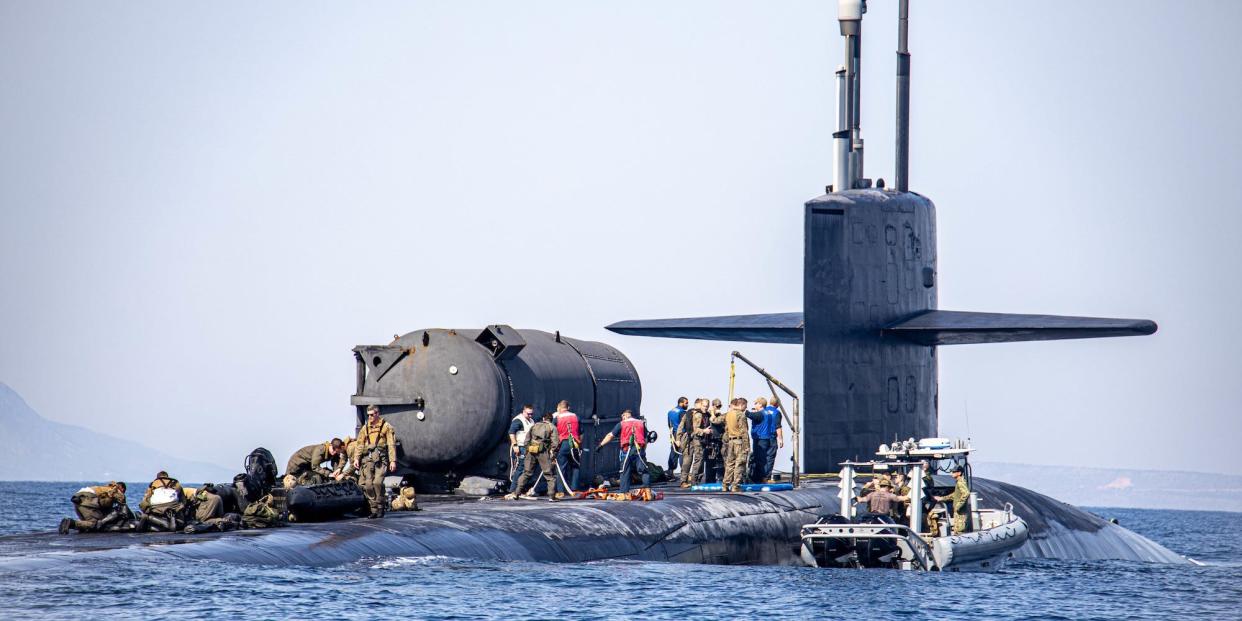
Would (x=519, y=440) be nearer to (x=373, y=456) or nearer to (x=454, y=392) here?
(x=454, y=392)

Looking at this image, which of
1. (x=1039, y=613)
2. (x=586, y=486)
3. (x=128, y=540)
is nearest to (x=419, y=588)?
(x=128, y=540)

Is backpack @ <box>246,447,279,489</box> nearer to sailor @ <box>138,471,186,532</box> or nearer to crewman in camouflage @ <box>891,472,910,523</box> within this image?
sailor @ <box>138,471,186,532</box>

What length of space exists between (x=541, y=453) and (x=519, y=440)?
1.72 feet

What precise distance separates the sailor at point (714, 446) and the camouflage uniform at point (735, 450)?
1.02 ft

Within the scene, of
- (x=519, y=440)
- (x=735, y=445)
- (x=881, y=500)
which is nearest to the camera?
(x=881, y=500)

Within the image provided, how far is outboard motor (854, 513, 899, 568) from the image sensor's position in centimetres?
2059

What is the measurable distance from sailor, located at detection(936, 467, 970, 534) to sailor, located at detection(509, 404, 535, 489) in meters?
6.24

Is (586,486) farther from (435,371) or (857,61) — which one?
(857,61)

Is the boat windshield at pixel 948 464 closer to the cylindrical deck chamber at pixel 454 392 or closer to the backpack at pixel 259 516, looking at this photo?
the cylindrical deck chamber at pixel 454 392

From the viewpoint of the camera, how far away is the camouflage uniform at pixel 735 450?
24859 millimetres

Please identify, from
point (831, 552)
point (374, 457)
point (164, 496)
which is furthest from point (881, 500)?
point (164, 496)

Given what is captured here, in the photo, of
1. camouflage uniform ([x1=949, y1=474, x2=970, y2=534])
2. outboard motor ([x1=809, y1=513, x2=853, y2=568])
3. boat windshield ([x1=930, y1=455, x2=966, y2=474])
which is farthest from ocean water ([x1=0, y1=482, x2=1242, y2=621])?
boat windshield ([x1=930, y1=455, x2=966, y2=474])

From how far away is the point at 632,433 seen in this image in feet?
85.2

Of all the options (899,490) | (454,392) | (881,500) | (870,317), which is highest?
(870,317)
